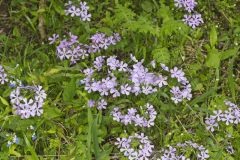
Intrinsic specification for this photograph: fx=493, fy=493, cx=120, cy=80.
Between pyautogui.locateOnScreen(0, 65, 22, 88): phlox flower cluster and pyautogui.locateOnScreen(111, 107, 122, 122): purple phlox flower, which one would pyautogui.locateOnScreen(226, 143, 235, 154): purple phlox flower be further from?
pyautogui.locateOnScreen(0, 65, 22, 88): phlox flower cluster

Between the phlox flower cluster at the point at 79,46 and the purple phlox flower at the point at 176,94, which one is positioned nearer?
the purple phlox flower at the point at 176,94

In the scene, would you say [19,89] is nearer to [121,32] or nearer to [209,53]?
[121,32]

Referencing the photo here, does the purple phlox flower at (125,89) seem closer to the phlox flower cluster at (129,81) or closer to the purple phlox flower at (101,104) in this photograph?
the phlox flower cluster at (129,81)

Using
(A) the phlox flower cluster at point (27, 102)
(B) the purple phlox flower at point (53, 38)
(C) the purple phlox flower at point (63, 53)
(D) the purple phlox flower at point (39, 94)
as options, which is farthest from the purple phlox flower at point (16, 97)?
(B) the purple phlox flower at point (53, 38)

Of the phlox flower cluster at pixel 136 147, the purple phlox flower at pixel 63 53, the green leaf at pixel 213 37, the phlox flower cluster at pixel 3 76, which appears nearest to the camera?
the phlox flower cluster at pixel 136 147

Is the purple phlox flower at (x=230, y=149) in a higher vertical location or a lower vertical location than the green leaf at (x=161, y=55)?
lower

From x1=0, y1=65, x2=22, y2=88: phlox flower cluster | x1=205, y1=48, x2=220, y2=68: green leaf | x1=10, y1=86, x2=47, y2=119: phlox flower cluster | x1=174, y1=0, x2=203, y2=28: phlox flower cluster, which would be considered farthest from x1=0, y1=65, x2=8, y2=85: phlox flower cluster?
x1=205, y1=48, x2=220, y2=68: green leaf

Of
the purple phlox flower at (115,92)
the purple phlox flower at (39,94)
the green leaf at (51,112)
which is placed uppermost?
the purple phlox flower at (115,92)

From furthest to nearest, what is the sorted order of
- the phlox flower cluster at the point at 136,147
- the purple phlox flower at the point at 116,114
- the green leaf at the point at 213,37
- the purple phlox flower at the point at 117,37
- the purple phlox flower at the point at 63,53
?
the green leaf at the point at 213,37, the purple phlox flower at the point at 117,37, the purple phlox flower at the point at 63,53, the purple phlox flower at the point at 116,114, the phlox flower cluster at the point at 136,147
